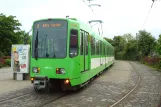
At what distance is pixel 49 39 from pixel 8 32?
38.6 m

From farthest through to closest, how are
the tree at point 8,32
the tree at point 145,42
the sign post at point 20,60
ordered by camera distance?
the tree at point 145,42 < the tree at point 8,32 < the sign post at point 20,60

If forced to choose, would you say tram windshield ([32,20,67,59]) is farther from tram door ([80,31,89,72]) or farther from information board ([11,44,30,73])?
information board ([11,44,30,73])

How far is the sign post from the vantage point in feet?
60.1

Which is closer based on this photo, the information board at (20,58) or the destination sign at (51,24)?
the destination sign at (51,24)

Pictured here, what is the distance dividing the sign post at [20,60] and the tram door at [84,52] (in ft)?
19.1

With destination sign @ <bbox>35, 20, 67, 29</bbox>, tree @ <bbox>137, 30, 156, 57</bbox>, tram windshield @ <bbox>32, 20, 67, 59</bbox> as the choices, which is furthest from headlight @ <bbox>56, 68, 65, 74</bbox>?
tree @ <bbox>137, 30, 156, 57</bbox>

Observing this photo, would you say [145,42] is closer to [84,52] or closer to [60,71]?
[84,52]

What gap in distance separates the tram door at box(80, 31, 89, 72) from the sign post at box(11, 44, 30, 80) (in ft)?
19.1

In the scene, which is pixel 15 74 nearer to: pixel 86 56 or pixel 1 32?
pixel 86 56

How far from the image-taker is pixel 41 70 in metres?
11.8

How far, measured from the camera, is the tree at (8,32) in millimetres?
48531

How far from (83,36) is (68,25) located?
4.56ft

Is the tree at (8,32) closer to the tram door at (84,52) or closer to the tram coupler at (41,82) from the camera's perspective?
the tram door at (84,52)

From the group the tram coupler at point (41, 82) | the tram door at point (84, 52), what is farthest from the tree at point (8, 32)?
the tram coupler at point (41, 82)
